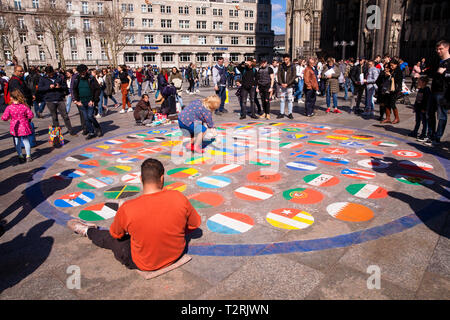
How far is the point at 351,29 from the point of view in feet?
134

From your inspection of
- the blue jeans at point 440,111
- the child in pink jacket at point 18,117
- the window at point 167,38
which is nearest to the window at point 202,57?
the window at point 167,38

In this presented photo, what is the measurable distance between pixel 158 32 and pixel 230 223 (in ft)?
236

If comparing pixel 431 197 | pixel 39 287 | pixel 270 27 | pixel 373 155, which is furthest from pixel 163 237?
pixel 270 27

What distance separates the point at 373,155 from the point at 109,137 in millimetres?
7387

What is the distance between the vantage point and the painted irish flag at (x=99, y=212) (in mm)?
4457

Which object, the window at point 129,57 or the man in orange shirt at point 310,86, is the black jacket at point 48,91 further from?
the window at point 129,57

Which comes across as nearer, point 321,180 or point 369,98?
point 321,180

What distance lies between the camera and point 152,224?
109 inches

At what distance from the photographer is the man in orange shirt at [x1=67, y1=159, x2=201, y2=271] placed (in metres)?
2.78

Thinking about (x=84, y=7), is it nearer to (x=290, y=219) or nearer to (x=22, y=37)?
(x=22, y=37)

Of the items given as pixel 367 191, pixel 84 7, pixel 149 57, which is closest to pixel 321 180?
pixel 367 191

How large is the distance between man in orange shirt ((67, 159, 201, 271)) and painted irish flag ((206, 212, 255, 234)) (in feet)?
3.18

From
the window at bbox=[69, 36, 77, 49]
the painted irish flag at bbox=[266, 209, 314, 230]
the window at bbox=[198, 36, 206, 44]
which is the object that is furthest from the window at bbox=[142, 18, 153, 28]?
the painted irish flag at bbox=[266, 209, 314, 230]
